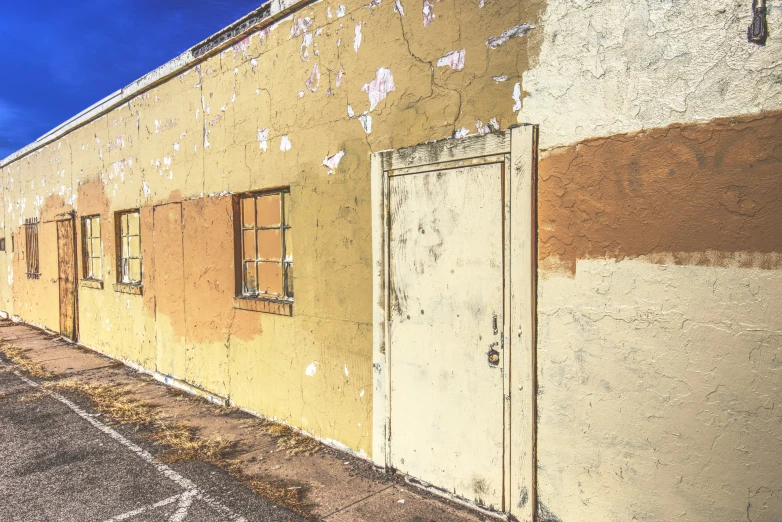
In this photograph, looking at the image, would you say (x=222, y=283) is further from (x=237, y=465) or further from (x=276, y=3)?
(x=276, y=3)

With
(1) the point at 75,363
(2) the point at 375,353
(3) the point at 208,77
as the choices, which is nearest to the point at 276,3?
(3) the point at 208,77

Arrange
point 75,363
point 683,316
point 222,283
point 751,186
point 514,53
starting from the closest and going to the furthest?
point 751,186, point 683,316, point 514,53, point 222,283, point 75,363

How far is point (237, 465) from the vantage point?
4.48m

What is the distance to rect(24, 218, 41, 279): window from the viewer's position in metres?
12.5

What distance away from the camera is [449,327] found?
3.78 metres

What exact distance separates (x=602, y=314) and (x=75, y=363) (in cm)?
883

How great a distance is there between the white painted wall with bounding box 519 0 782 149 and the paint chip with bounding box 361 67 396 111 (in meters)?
1.26

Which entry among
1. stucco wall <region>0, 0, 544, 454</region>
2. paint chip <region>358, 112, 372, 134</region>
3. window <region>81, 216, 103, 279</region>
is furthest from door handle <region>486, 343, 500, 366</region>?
window <region>81, 216, 103, 279</region>

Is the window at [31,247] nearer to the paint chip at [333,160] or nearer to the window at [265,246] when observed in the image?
the window at [265,246]

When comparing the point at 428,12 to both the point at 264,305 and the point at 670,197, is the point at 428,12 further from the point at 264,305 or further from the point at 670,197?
the point at 264,305

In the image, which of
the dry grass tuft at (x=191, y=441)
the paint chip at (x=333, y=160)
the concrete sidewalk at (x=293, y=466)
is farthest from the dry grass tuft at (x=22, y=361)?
the paint chip at (x=333, y=160)

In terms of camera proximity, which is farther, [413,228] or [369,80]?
[369,80]

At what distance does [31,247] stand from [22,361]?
504cm

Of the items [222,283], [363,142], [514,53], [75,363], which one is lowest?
[75,363]
